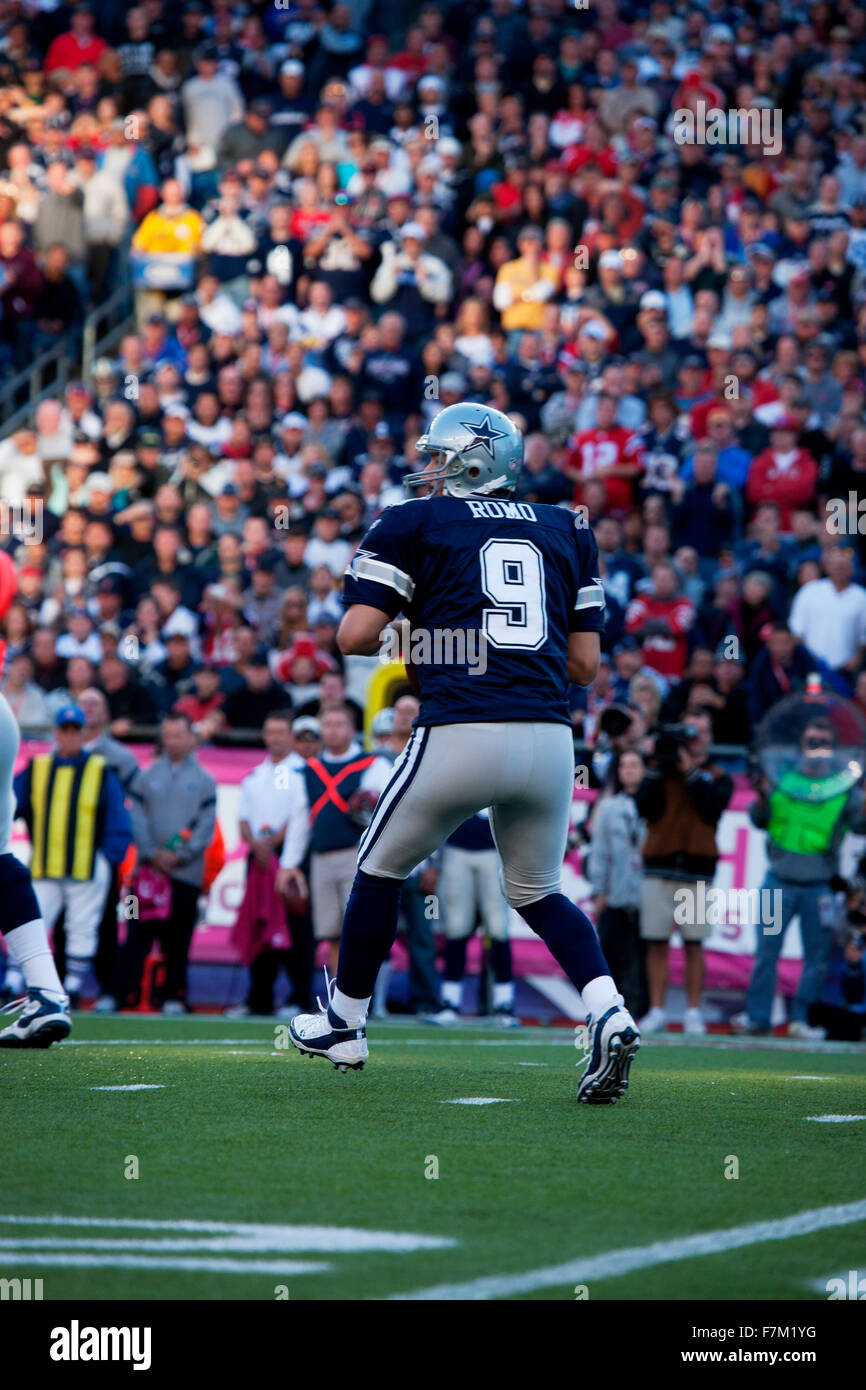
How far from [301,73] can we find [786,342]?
7.15 metres

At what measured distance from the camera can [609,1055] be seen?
5531 millimetres

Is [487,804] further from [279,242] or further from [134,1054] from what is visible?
[279,242]

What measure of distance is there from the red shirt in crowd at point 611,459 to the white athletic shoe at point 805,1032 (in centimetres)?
453

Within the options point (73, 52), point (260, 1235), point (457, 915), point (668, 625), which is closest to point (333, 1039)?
point (260, 1235)

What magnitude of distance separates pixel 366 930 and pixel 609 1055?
0.84 meters

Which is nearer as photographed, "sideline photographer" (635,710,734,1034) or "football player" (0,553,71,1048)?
"football player" (0,553,71,1048)

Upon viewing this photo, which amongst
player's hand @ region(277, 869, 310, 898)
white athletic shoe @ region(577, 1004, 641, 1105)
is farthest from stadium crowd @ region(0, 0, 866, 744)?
white athletic shoe @ region(577, 1004, 641, 1105)

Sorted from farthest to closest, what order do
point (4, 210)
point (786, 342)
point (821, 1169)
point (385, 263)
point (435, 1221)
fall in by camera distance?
1. point (4, 210)
2. point (385, 263)
3. point (786, 342)
4. point (821, 1169)
5. point (435, 1221)

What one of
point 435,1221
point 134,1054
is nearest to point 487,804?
point 435,1221

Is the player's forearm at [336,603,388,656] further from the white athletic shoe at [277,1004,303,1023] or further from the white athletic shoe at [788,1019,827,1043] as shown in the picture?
the white athletic shoe at [277,1004,303,1023]

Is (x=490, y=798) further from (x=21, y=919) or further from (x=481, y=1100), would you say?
(x=21, y=919)

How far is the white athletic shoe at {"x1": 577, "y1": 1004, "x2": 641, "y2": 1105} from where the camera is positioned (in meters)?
5.48

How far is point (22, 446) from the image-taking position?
55.7ft

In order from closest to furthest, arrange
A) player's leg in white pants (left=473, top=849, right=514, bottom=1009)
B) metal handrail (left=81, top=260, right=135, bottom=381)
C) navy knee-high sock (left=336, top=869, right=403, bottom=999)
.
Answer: navy knee-high sock (left=336, top=869, right=403, bottom=999), player's leg in white pants (left=473, top=849, right=514, bottom=1009), metal handrail (left=81, top=260, right=135, bottom=381)
